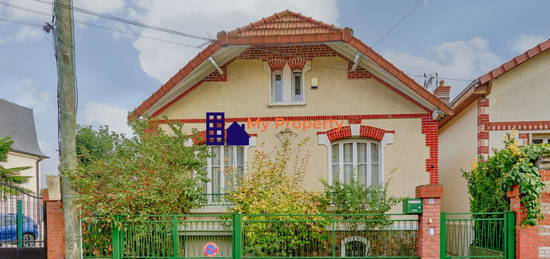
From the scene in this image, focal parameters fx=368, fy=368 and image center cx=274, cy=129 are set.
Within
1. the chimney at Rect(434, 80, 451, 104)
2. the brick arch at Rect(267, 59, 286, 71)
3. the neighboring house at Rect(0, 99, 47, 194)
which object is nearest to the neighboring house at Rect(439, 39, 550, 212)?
the chimney at Rect(434, 80, 451, 104)

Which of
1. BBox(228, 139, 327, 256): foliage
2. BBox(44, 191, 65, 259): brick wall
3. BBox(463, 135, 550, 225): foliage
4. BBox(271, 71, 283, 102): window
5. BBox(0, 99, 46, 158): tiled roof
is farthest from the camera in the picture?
BBox(0, 99, 46, 158): tiled roof

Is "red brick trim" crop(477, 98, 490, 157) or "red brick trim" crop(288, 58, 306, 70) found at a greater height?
"red brick trim" crop(288, 58, 306, 70)

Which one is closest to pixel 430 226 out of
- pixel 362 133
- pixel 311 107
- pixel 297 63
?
pixel 362 133

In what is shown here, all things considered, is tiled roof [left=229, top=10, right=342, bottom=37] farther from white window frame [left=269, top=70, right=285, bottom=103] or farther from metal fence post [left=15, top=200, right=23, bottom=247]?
metal fence post [left=15, top=200, right=23, bottom=247]

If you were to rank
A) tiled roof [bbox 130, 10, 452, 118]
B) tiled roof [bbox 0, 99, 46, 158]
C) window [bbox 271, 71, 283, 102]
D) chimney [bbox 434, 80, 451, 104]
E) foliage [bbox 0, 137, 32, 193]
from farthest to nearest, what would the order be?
tiled roof [bbox 0, 99, 46, 158] → foliage [bbox 0, 137, 32, 193] → chimney [bbox 434, 80, 451, 104] → window [bbox 271, 71, 283, 102] → tiled roof [bbox 130, 10, 452, 118]

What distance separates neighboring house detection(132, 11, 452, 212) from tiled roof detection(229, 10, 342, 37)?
26 mm

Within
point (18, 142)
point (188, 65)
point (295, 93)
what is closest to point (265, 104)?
point (295, 93)

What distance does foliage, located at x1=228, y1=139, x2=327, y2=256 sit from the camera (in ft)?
26.6

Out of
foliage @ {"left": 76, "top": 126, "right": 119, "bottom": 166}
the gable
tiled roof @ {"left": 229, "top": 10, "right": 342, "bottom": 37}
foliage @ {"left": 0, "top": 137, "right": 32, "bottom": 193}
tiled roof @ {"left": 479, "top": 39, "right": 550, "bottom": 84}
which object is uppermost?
tiled roof @ {"left": 229, "top": 10, "right": 342, "bottom": 37}

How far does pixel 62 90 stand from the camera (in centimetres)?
698

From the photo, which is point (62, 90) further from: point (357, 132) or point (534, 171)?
point (534, 171)

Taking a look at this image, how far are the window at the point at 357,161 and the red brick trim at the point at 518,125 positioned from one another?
11.1 feet

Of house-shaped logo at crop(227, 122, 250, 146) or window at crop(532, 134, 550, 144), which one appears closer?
house-shaped logo at crop(227, 122, 250, 146)

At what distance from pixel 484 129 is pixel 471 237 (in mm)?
3421
